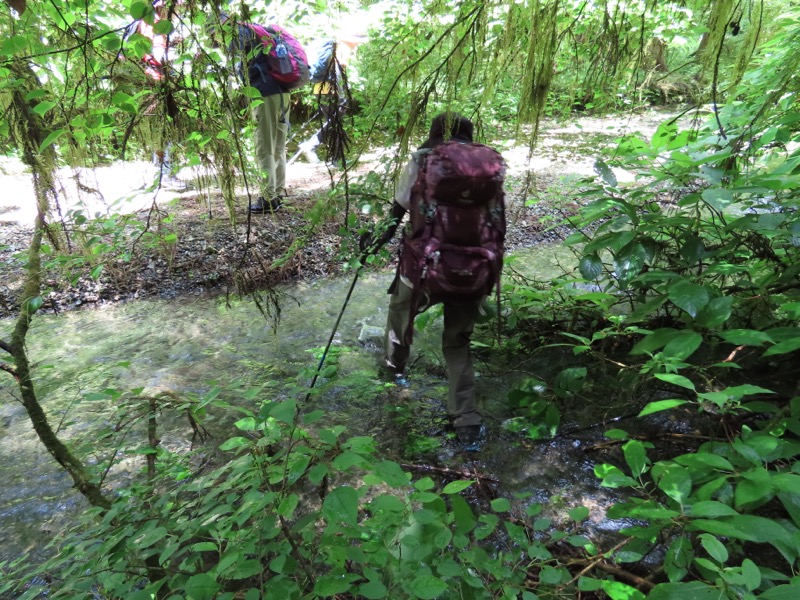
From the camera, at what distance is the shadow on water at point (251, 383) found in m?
2.73

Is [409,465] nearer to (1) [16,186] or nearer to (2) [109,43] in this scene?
(2) [109,43]

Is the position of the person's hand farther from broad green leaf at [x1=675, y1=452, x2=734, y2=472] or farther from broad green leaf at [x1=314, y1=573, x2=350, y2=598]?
broad green leaf at [x1=675, y1=452, x2=734, y2=472]

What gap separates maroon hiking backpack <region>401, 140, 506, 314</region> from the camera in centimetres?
260

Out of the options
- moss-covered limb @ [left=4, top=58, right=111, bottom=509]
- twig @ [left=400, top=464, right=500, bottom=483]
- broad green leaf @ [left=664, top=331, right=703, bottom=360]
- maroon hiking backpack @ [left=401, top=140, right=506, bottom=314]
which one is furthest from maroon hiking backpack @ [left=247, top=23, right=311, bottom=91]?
broad green leaf @ [left=664, top=331, right=703, bottom=360]

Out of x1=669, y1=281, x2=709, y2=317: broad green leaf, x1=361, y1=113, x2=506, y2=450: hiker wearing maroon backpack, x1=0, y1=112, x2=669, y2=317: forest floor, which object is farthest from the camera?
x1=0, y1=112, x2=669, y2=317: forest floor

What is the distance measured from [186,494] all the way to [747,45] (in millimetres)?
3706

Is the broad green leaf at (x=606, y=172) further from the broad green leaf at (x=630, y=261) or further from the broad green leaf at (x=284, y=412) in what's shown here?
the broad green leaf at (x=284, y=412)

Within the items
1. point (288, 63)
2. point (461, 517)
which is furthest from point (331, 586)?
point (288, 63)

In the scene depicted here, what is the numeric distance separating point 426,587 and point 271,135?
618cm

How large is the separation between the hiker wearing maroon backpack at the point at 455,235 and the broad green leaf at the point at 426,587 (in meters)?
1.59

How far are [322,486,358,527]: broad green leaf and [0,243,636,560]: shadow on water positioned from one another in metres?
1.39

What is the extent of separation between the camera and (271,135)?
620cm

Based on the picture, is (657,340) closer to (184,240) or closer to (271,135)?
(271,135)

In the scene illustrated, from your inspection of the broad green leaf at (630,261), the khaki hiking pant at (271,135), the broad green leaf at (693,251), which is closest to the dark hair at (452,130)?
the broad green leaf at (630,261)
